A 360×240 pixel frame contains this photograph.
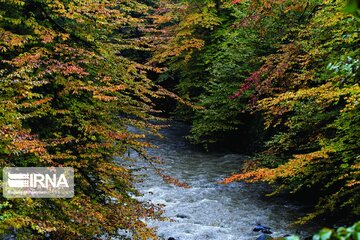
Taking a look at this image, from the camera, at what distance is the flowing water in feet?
23.5

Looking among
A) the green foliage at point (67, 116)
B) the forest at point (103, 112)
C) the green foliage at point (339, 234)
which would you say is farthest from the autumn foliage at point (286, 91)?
the green foliage at point (67, 116)

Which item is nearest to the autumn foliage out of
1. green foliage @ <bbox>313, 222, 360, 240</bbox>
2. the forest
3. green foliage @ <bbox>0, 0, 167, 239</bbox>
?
the forest

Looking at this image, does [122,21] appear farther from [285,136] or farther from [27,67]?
[285,136]

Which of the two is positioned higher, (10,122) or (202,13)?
(202,13)

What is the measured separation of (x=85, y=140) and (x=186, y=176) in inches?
253

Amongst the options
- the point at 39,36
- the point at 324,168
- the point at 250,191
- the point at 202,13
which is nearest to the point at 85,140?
the point at 39,36

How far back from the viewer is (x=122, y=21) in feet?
19.3

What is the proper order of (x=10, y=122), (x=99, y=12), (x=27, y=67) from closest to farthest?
(x=10, y=122) → (x=27, y=67) → (x=99, y=12)

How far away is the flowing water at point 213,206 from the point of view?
718 centimetres

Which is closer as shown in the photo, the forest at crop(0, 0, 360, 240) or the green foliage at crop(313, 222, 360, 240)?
the green foliage at crop(313, 222, 360, 240)

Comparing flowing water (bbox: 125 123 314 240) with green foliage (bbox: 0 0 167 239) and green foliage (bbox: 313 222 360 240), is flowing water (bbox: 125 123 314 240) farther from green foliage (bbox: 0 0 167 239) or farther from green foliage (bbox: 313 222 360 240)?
green foliage (bbox: 313 222 360 240)

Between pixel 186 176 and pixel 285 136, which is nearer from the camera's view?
pixel 285 136

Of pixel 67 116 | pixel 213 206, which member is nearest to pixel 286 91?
pixel 213 206

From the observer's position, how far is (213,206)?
8.52 metres
